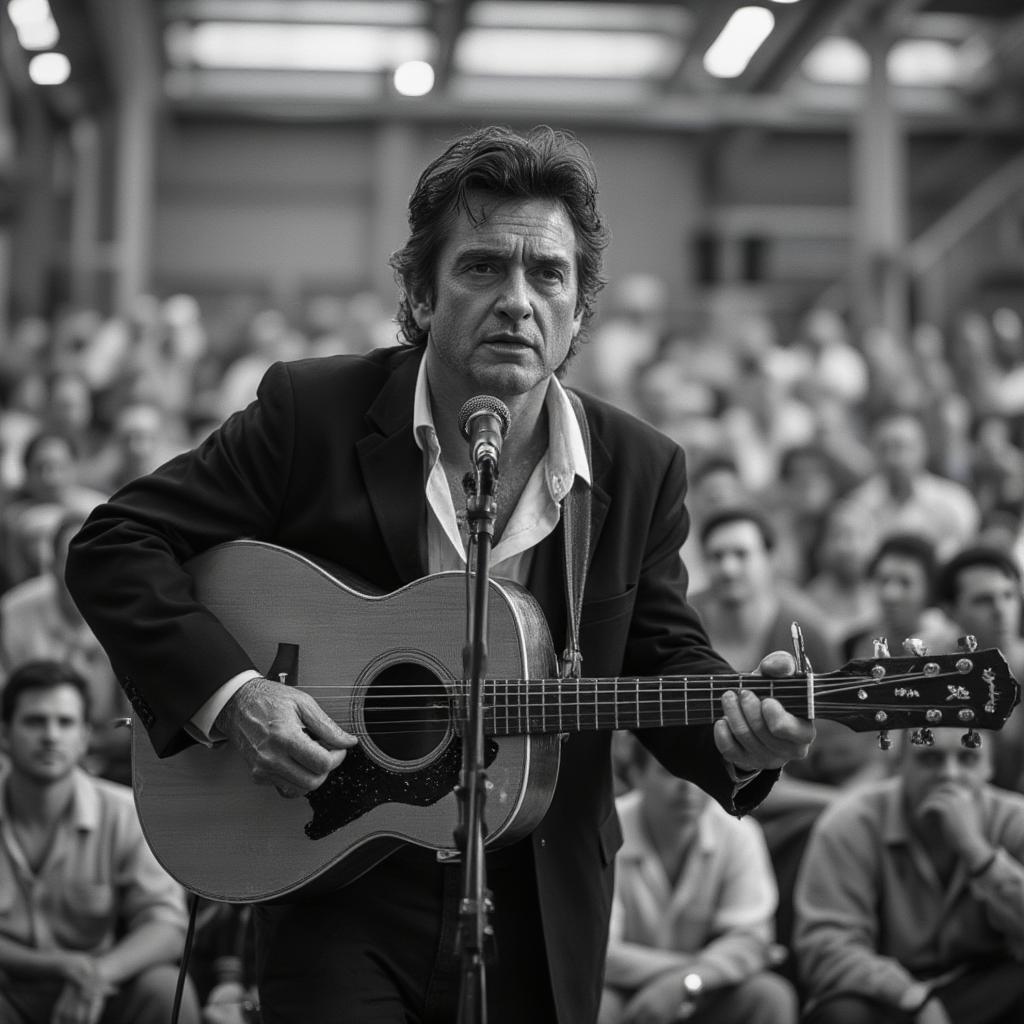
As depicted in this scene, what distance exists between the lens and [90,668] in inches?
263

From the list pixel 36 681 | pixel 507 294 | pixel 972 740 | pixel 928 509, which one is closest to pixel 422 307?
pixel 507 294

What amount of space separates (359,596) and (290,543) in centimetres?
23

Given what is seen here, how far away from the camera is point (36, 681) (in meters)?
5.04

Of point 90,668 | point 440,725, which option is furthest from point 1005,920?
point 90,668

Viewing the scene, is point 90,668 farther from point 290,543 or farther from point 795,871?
point 290,543

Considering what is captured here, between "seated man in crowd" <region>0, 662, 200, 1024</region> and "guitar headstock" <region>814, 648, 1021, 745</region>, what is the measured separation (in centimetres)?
282

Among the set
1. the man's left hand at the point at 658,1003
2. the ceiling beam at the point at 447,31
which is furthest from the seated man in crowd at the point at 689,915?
the ceiling beam at the point at 447,31

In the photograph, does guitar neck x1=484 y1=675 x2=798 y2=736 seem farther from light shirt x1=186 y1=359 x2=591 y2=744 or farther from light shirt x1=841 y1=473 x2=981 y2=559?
light shirt x1=841 y1=473 x2=981 y2=559

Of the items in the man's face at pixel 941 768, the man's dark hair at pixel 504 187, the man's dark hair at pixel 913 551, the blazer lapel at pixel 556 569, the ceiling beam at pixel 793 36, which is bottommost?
the man's face at pixel 941 768

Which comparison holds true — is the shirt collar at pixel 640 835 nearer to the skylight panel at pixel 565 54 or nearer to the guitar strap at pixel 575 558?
the guitar strap at pixel 575 558

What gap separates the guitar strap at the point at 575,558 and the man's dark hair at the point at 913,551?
398 centimetres

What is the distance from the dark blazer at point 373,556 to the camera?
9.78 feet

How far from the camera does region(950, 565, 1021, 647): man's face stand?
619 centimetres

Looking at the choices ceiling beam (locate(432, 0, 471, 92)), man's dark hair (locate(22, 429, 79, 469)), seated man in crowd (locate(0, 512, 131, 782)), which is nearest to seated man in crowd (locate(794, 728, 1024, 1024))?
seated man in crowd (locate(0, 512, 131, 782))
